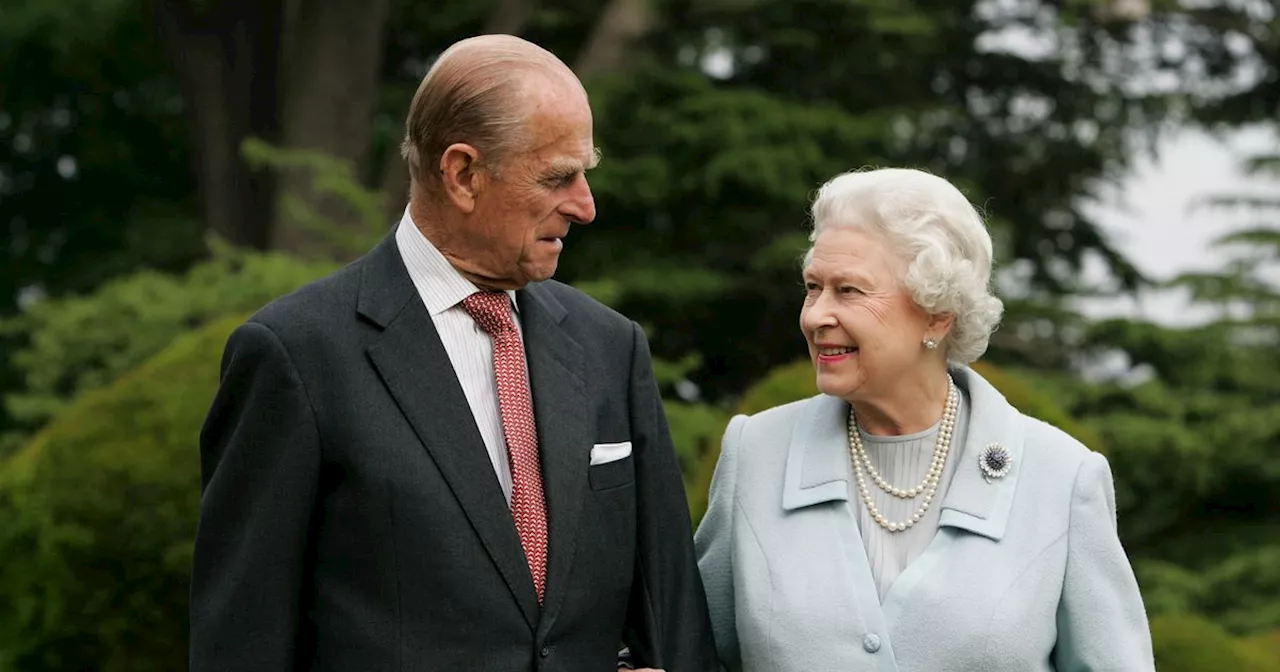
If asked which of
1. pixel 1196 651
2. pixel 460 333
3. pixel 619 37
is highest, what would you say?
pixel 619 37

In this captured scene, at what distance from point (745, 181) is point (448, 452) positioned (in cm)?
797

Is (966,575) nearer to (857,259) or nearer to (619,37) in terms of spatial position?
(857,259)

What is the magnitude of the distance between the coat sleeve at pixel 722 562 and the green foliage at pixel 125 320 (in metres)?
6.02

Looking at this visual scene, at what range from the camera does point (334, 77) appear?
12.0m

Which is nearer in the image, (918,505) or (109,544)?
(918,505)

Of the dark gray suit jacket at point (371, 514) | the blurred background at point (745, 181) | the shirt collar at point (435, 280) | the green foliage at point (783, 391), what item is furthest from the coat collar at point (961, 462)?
the blurred background at point (745, 181)

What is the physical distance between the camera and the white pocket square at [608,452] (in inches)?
131

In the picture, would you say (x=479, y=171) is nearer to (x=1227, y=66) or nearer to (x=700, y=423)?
(x=700, y=423)

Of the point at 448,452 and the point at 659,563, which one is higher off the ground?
the point at 448,452

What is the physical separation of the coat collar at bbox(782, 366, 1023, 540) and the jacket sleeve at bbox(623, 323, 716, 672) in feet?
0.76

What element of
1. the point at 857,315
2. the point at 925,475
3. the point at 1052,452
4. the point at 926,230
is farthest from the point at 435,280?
the point at 1052,452

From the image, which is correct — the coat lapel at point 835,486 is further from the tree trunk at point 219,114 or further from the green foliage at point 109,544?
the tree trunk at point 219,114

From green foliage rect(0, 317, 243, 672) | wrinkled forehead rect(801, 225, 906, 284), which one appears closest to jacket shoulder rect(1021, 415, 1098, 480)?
wrinkled forehead rect(801, 225, 906, 284)

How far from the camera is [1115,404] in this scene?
11.7 m
